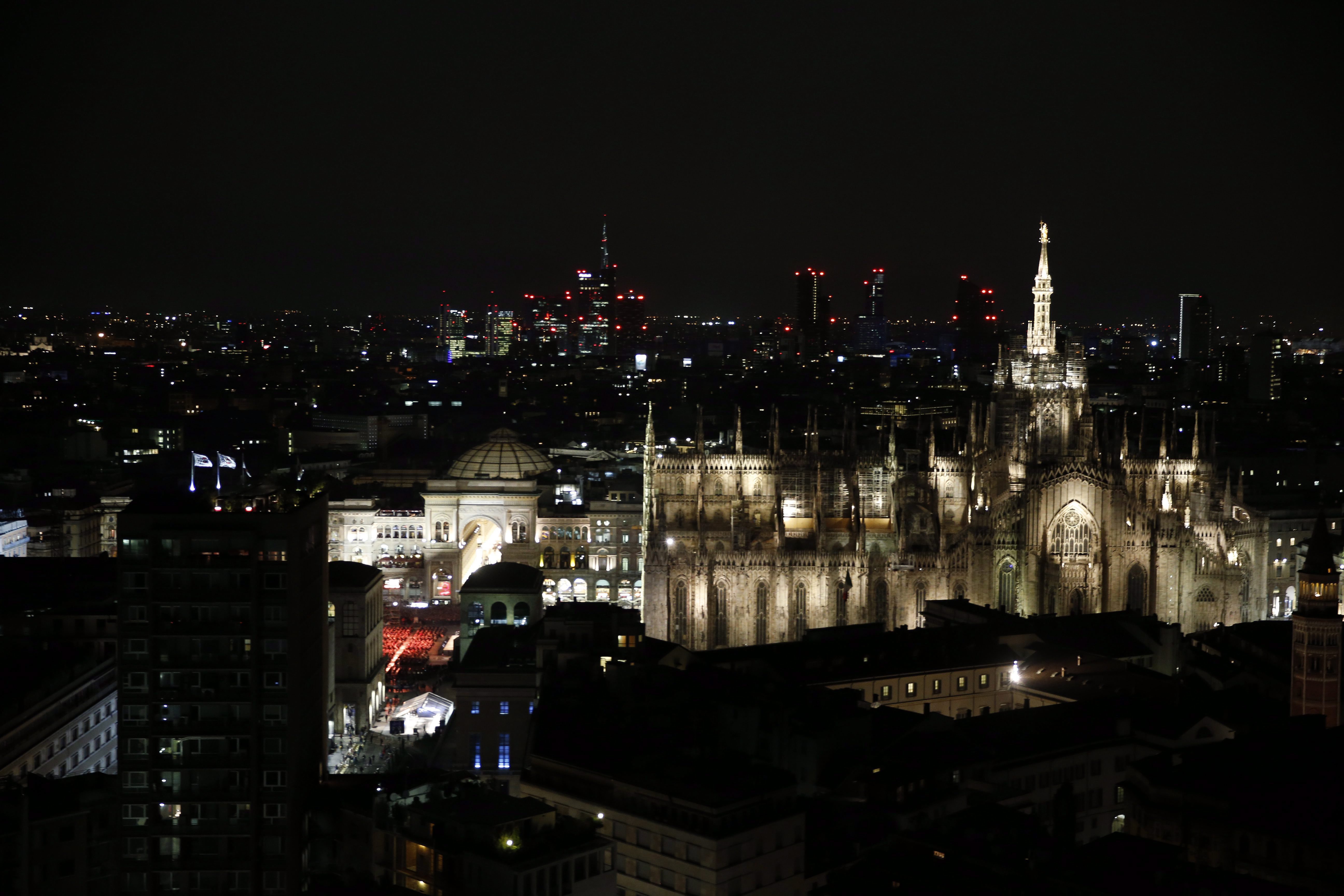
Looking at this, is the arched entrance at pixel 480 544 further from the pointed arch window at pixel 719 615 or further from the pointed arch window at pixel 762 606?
the pointed arch window at pixel 762 606

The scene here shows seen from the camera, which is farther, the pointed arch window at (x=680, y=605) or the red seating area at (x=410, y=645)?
the red seating area at (x=410, y=645)

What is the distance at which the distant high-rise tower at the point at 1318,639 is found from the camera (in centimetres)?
6475

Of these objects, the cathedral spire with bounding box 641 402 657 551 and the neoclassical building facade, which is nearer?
the neoclassical building facade

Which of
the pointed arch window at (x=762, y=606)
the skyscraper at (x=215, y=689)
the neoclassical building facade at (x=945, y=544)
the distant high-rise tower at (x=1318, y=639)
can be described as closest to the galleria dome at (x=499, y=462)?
the neoclassical building facade at (x=945, y=544)

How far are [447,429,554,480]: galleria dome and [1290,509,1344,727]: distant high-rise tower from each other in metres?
73.0

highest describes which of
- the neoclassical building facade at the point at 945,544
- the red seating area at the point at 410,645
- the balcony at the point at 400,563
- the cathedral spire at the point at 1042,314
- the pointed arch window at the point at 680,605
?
the cathedral spire at the point at 1042,314

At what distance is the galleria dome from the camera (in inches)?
5143

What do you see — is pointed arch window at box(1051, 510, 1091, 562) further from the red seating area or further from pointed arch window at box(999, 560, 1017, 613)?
the red seating area

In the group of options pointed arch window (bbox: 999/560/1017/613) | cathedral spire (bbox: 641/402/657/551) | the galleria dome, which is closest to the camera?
pointed arch window (bbox: 999/560/1017/613)

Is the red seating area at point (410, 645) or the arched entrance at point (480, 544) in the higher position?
the arched entrance at point (480, 544)

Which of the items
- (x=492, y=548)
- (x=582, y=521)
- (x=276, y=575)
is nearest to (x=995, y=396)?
(x=582, y=521)

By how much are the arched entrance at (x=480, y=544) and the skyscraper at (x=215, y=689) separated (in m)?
68.8

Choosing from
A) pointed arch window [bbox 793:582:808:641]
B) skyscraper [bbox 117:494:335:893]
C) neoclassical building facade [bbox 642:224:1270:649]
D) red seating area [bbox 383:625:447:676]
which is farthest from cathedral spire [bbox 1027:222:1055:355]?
skyscraper [bbox 117:494:335:893]

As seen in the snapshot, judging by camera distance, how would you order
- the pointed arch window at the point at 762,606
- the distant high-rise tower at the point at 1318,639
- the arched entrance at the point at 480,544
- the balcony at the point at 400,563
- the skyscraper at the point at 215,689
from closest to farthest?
1. the skyscraper at the point at 215,689
2. the distant high-rise tower at the point at 1318,639
3. the pointed arch window at the point at 762,606
4. the balcony at the point at 400,563
5. the arched entrance at the point at 480,544
